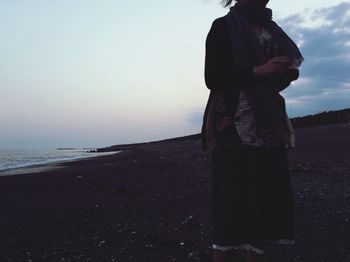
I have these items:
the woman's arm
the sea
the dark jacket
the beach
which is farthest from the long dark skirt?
the sea

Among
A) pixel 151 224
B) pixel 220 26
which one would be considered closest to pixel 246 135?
pixel 220 26

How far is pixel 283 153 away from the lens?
2.75 meters

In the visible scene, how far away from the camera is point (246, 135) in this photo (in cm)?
262

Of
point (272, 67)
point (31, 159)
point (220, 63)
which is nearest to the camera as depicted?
point (272, 67)

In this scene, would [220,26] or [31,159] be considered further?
[31,159]

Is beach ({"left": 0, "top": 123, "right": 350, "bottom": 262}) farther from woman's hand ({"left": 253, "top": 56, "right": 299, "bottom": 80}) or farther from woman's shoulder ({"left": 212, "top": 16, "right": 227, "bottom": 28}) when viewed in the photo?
woman's shoulder ({"left": 212, "top": 16, "right": 227, "bottom": 28})

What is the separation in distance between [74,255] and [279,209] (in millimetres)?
3047

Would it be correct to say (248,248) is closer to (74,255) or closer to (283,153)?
(283,153)

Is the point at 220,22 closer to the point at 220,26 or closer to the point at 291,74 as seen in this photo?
the point at 220,26

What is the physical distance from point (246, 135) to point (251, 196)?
1.33 ft

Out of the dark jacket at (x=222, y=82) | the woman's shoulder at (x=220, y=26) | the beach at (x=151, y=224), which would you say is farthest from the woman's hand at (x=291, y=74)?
the beach at (x=151, y=224)

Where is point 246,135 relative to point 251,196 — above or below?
above

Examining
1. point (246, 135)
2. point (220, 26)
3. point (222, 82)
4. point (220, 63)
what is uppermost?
point (220, 26)

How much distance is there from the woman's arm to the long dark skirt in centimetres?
45
